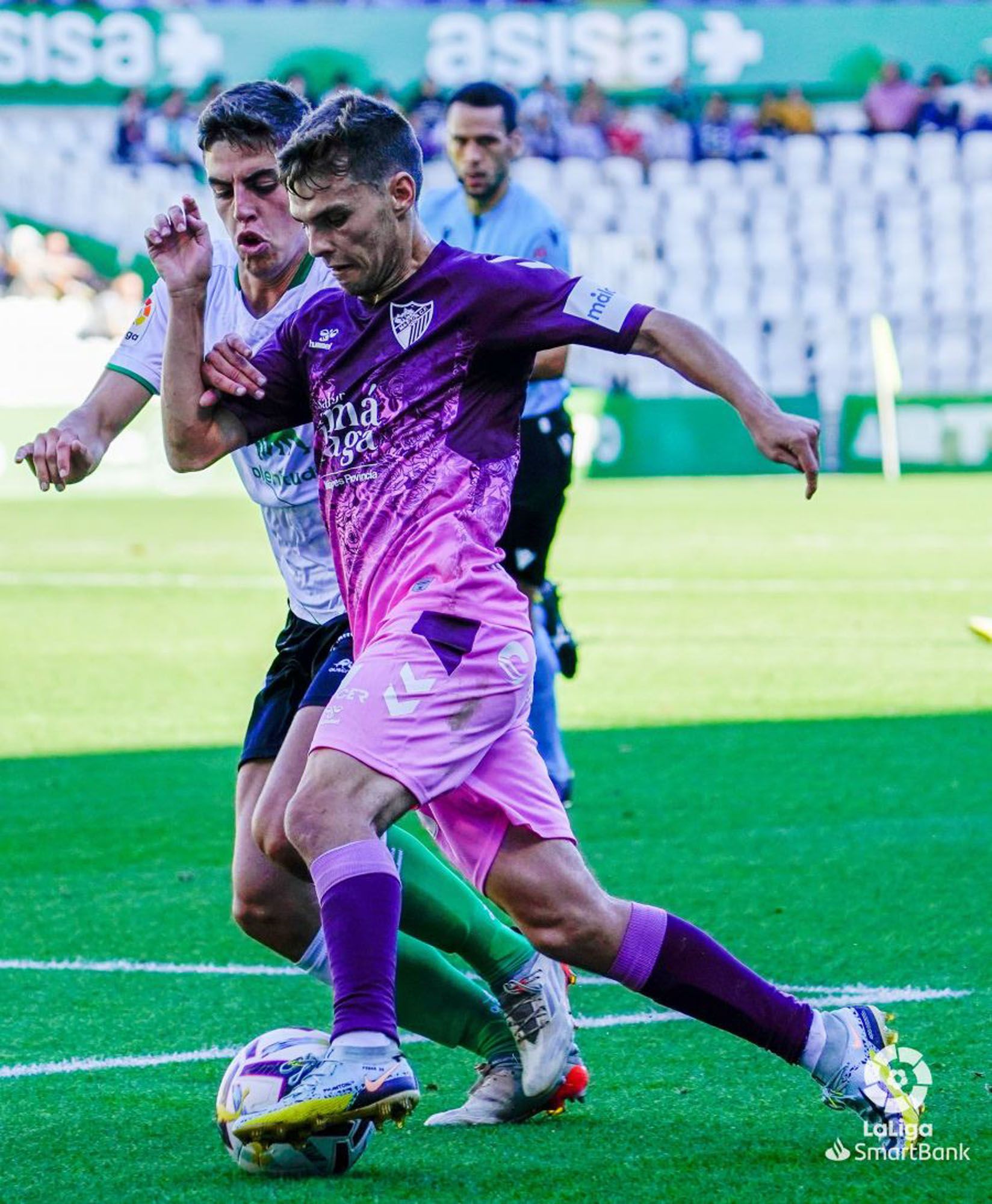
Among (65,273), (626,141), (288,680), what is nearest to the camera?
(288,680)

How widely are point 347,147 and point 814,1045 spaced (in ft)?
6.13

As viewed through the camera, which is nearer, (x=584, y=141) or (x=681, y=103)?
(x=584, y=141)

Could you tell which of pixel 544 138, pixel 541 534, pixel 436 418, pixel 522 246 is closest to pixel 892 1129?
pixel 436 418

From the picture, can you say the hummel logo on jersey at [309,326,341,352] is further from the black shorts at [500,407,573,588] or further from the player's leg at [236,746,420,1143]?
the black shorts at [500,407,573,588]

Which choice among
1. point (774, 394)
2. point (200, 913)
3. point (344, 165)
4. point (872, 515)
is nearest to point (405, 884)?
point (344, 165)

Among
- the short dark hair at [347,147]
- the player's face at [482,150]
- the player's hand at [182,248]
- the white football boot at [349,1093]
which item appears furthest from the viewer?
the player's face at [482,150]

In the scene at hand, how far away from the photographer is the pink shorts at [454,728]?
3.68 metres

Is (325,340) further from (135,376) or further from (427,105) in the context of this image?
(427,105)

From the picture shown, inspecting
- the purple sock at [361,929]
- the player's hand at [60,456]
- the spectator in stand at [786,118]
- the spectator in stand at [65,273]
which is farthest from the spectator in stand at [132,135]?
the purple sock at [361,929]

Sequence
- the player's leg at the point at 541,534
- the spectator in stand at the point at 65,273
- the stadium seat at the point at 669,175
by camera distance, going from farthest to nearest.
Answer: the stadium seat at the point at 669,175
the spectator in stand at the point at 65,273
the player's leg at the point at 541,534

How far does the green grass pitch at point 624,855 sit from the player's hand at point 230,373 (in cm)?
146

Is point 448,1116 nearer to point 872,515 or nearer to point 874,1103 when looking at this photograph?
point 874,1103

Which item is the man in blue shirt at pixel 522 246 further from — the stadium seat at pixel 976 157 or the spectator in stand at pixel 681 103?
the stadium seat at pixel 976 157

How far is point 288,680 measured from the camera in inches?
182
